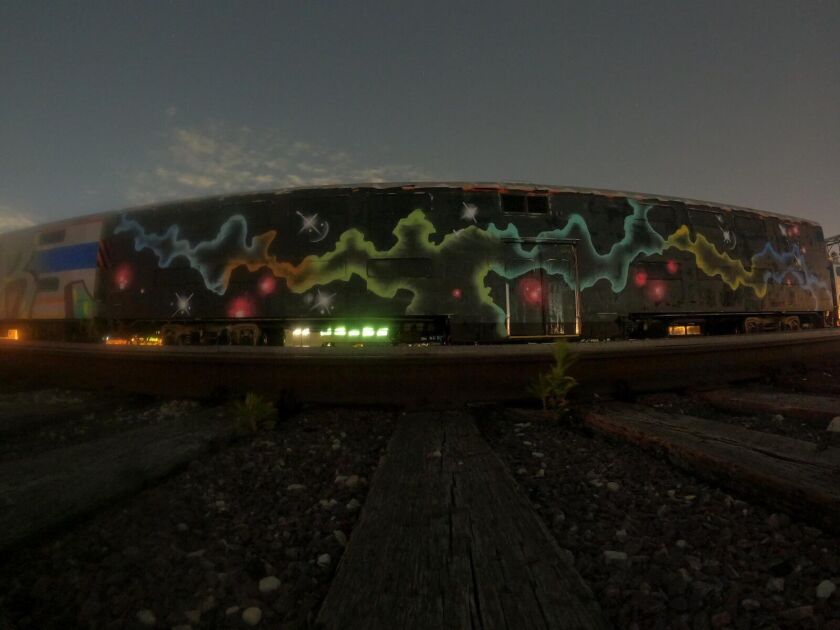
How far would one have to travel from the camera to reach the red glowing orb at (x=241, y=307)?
21.4 ft

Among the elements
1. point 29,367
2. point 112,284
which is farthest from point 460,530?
point 112,284

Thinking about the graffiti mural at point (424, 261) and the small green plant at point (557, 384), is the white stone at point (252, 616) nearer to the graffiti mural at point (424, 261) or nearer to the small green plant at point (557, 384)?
the small green plant at point (557, 384)

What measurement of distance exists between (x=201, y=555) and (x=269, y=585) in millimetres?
256

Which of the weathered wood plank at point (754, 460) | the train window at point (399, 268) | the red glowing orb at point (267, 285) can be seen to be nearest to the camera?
the weathered wood plank at point (754, 460)

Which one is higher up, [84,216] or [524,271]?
[84,216]

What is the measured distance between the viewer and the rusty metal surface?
2.87 m

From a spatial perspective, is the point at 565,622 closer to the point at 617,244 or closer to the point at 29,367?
the point at 29,367

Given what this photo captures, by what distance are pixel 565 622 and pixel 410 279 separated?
570 centimetres

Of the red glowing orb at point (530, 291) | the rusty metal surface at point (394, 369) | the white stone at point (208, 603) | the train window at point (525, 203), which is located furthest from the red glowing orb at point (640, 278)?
the white stone at point (208, 603)

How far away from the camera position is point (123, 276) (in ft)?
23.9

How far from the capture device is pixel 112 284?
739cm

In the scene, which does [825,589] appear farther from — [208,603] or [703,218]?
[703,218]

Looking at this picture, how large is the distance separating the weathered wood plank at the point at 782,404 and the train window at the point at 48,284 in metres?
11.1

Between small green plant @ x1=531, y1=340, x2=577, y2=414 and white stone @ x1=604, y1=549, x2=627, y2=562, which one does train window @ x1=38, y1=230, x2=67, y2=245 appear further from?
white stone @ x1=604, y1=549, x2=627, y2=562
